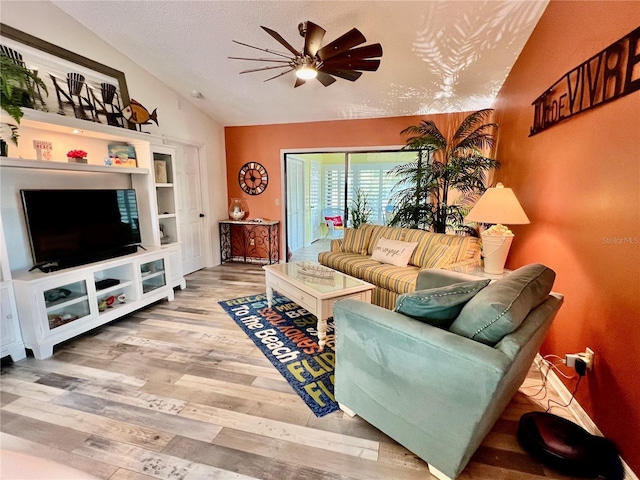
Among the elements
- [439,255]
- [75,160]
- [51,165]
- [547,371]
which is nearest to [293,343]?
[439,255]

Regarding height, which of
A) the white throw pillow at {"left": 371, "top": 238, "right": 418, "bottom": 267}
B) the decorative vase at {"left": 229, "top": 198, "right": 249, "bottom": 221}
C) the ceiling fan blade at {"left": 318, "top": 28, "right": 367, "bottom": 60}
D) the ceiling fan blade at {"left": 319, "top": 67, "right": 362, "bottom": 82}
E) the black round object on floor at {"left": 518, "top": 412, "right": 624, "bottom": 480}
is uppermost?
the ceiling fan blade at {"left": 318, "top": 28, "right": 367, "bottom": 60}

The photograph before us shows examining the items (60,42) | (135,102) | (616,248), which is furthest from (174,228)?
(616,248)

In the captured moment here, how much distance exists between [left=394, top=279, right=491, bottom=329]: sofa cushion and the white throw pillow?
6.02ft

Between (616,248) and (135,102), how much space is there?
4.48m

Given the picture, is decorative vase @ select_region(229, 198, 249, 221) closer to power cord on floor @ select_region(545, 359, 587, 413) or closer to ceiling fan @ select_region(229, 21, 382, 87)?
ceiling fan @ select_region(229, 21, 382, 87)

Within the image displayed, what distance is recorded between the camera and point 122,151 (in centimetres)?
336

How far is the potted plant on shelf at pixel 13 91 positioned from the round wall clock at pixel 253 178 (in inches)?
123

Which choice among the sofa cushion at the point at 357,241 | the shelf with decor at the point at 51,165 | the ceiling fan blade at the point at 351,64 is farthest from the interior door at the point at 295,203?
the ceiling fan blade at the point at 351,64

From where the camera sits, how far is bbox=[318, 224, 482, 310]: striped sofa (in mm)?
2953

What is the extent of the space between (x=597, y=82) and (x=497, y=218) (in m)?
0.97

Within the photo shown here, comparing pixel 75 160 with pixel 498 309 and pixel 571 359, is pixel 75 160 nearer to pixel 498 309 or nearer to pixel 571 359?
pixel 498 309

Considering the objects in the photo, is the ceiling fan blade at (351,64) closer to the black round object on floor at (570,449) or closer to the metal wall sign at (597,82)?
the metal wall sign at (597,82)

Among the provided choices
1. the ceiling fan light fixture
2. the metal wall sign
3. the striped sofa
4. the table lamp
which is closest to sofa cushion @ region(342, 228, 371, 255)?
the striped sofa

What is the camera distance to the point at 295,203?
238 inches
